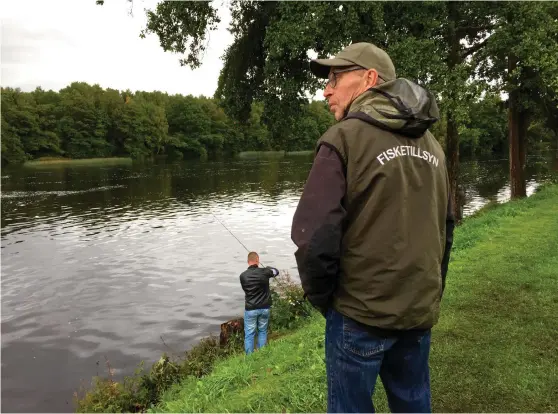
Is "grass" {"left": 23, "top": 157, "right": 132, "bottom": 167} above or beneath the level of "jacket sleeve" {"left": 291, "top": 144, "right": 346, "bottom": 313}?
above

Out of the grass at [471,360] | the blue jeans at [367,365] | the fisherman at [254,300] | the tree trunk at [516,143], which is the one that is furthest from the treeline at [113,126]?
the blue jeans at [367,365]

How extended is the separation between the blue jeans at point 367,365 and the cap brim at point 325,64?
1319 mm

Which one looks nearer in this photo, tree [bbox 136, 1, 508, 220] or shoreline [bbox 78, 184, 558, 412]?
shoreline [bbox 78, 184, 558, 412]

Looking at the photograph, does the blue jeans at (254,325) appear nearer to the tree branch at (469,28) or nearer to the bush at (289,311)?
the bush at (289,311)

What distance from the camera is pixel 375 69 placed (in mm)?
2453

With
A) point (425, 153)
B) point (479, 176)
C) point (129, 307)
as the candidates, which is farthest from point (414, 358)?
point (479, 176)

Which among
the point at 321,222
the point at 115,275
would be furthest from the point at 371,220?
the point at 115,275

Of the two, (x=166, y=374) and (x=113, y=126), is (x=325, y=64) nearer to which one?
(x=166, y=374)

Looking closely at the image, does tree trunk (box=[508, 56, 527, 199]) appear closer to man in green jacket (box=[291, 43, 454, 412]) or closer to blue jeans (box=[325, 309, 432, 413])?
man in green jacket (box=[291, 43, 454, 412])

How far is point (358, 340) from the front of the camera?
2238 millimetres

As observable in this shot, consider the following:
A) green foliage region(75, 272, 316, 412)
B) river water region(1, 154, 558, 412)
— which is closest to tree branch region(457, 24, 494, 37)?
river water region(1, 154, 558, 412)

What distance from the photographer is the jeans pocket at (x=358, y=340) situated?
2.24 m

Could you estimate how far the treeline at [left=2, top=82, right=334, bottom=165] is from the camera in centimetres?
9475

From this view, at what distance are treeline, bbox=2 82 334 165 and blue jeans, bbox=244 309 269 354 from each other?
78.0 meters
